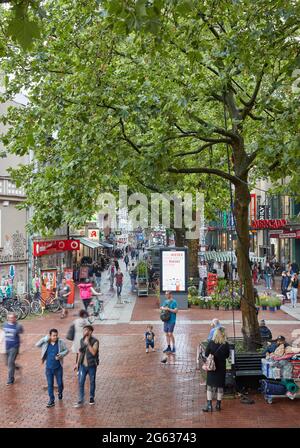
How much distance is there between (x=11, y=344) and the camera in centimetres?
1300

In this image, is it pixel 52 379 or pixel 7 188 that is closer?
pixel 52 379

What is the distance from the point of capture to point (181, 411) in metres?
10.8

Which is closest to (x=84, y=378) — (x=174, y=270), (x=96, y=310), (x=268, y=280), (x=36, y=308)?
(x=96, y=310)

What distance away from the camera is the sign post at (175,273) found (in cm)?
2539

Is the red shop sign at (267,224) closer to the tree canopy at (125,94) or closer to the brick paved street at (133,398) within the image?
the brick paved street at (133,398)

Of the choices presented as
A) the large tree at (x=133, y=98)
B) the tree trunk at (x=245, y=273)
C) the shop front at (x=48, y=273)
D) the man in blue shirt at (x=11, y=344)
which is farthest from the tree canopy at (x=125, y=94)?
the shop front at (x=48, y=273)

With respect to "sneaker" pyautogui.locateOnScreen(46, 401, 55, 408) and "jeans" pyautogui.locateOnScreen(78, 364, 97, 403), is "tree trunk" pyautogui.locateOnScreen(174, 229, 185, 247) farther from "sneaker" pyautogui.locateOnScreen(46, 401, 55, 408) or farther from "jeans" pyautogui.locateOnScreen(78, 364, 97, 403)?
"sneaker" pyautogui.locateOnScreen(46, 401, 55, 408)

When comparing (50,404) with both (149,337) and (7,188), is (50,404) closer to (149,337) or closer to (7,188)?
(149,337)

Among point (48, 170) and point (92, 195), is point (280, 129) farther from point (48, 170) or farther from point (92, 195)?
point (48, 170)

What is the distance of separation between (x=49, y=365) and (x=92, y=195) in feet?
10.9

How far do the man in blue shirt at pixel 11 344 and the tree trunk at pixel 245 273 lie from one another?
4.91m

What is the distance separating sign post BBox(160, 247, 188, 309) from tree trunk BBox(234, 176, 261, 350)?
1150cm

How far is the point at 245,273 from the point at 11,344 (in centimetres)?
531

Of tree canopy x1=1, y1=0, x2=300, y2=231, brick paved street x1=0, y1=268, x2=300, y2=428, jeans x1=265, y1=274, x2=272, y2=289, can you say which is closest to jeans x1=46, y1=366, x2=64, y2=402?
brick paved street x1=0, y1=268, x2=300, y2=428
